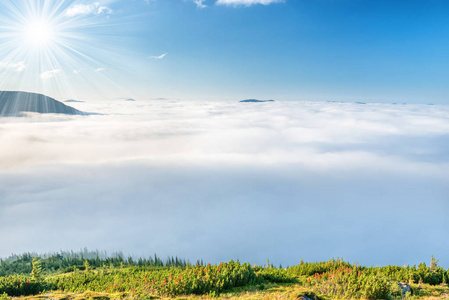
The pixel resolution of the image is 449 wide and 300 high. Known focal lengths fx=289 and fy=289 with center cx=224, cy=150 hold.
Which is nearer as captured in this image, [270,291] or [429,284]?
[270,291]

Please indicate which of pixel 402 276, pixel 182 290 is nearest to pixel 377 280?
pixel 402 276

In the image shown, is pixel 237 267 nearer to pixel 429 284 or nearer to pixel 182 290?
pixel 182 290

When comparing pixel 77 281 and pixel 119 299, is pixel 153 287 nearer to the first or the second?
pixel 119 299

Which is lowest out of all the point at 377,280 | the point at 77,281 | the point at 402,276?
the point at 77,281

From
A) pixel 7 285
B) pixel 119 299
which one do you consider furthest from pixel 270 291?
pixel 7 285

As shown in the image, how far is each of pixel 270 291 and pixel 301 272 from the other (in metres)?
4.58

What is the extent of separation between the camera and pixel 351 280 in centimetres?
1385

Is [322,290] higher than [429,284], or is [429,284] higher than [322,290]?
[322,290]

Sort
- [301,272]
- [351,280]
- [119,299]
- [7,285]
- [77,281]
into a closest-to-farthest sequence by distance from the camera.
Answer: [119,299] → [351,280] → [7,285] → [301,272] → [77,281]

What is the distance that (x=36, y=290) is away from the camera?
16781 mm

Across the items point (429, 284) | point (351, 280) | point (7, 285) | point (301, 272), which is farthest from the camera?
point (301, 272)

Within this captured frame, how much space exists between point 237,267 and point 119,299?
6.63m

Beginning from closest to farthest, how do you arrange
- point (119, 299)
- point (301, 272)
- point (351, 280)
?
point (119, 299) < point (351, 280) < point (301, 272)

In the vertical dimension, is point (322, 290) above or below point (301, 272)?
above
